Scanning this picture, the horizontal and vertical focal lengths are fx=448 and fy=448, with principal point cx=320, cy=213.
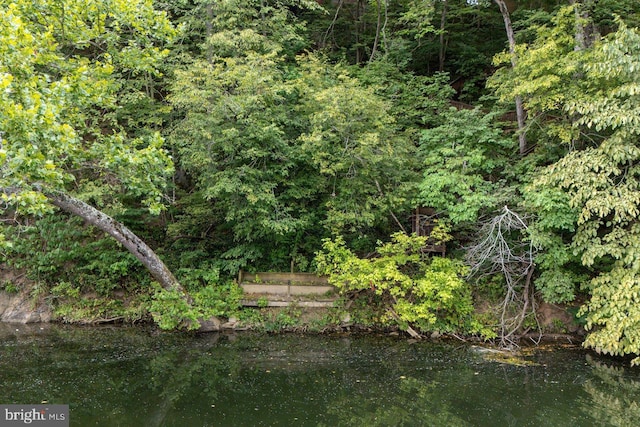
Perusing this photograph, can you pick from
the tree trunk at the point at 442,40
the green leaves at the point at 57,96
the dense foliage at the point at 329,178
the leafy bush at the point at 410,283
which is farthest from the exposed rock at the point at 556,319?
the tree trunk at the point at 442,40

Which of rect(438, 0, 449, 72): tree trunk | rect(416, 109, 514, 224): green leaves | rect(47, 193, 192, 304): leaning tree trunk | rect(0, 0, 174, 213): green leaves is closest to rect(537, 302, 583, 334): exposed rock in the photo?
rect(416, 109, 514, 224): green leaves

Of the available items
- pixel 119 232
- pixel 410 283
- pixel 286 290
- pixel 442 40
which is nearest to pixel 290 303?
pixel 286 290

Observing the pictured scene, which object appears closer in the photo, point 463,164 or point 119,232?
point 119,232

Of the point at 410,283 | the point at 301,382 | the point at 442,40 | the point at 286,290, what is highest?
the point at 442,40

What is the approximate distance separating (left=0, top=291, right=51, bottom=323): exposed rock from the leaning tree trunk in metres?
2.94

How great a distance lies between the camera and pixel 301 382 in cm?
663

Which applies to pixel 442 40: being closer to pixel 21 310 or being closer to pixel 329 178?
pixel 329 178

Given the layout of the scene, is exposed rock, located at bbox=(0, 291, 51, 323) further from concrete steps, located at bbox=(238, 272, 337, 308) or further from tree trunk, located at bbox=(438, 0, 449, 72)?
tree trunk, located at bbox=(438, 0, 449, 72)

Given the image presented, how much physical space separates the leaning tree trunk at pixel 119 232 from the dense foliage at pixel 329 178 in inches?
1.9

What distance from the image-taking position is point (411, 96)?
36.9 ft

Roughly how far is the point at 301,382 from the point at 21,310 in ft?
22.0

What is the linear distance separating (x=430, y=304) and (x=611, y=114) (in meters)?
4.29

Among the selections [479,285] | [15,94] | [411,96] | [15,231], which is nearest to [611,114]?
[479,285]

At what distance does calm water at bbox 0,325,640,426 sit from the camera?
5.63 metres
